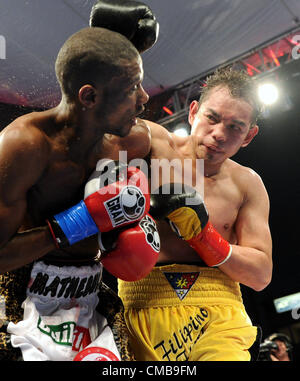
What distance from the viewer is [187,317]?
5.77 ft

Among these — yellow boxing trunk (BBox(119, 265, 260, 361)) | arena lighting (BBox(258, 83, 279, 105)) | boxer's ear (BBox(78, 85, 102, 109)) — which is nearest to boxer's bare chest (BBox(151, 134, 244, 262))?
yellow boxing trunk (BBox(119, 265, 260, 361))

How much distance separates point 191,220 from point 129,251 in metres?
0.39

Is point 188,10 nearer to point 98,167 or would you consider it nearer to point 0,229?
point 98,167

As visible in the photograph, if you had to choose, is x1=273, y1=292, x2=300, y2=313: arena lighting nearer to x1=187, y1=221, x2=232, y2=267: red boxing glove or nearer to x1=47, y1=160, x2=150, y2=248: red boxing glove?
x1=187, y1=221, x2=232, y2=267: red boxing glove

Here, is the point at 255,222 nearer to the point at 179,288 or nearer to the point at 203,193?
the point at 203,193

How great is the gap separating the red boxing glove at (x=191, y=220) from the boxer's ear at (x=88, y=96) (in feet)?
1.59

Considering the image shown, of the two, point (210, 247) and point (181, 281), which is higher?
point (210, 247)

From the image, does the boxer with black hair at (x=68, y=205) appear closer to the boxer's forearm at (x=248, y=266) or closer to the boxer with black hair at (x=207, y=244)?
the boxer with black hair at (x=207, y=244)

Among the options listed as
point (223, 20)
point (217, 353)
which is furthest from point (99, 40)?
point (223, 20)

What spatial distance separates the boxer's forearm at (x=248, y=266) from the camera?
1.88 metres

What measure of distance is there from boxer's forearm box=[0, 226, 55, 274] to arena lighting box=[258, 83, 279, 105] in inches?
152

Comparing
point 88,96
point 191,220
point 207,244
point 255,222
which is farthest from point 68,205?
point 255,222

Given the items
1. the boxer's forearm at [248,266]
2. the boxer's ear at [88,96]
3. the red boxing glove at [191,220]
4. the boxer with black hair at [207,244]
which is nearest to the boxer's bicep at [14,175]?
the boxer's ear at [88,96]
